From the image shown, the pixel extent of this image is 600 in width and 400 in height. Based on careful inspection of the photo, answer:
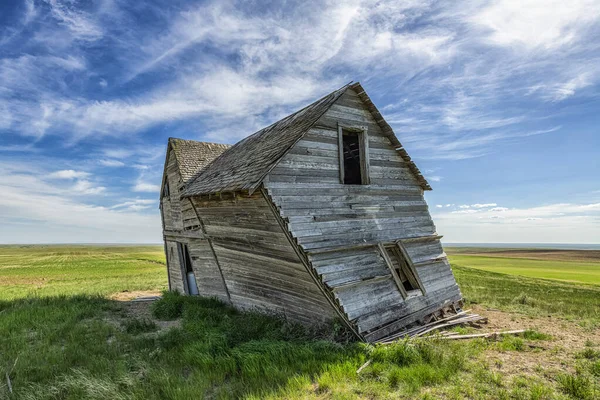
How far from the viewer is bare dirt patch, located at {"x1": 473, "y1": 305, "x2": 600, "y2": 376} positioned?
5930 mm

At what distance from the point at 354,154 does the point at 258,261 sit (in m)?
5.07

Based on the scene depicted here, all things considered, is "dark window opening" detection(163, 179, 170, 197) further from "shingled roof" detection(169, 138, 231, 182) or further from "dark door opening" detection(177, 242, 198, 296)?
"dark door opening" detection(177, 242, 198, 296)

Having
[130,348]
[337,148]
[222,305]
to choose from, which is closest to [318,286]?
[337,148]

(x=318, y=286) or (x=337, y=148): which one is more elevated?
(x=337, y=148)

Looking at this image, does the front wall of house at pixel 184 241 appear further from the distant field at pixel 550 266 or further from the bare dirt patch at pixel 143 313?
the distant field at pixel 550 266

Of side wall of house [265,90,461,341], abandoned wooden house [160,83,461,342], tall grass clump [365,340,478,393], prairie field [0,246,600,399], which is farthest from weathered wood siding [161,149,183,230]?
tall grass clump [365,340,478,393]

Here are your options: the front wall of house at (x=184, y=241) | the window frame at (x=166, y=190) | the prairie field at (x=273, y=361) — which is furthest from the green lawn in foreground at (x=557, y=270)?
the window frame at (x=166, y=190)

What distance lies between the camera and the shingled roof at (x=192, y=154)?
13.8 m

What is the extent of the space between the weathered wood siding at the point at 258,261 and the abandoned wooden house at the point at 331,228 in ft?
0.12

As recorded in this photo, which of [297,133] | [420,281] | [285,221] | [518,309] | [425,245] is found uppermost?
[297,133]

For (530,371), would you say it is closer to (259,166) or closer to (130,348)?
(259,166)

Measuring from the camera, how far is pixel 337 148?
884 cm

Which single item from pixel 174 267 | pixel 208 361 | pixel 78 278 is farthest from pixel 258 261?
pixel 78 278

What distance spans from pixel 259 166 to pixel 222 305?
6.06 meters
